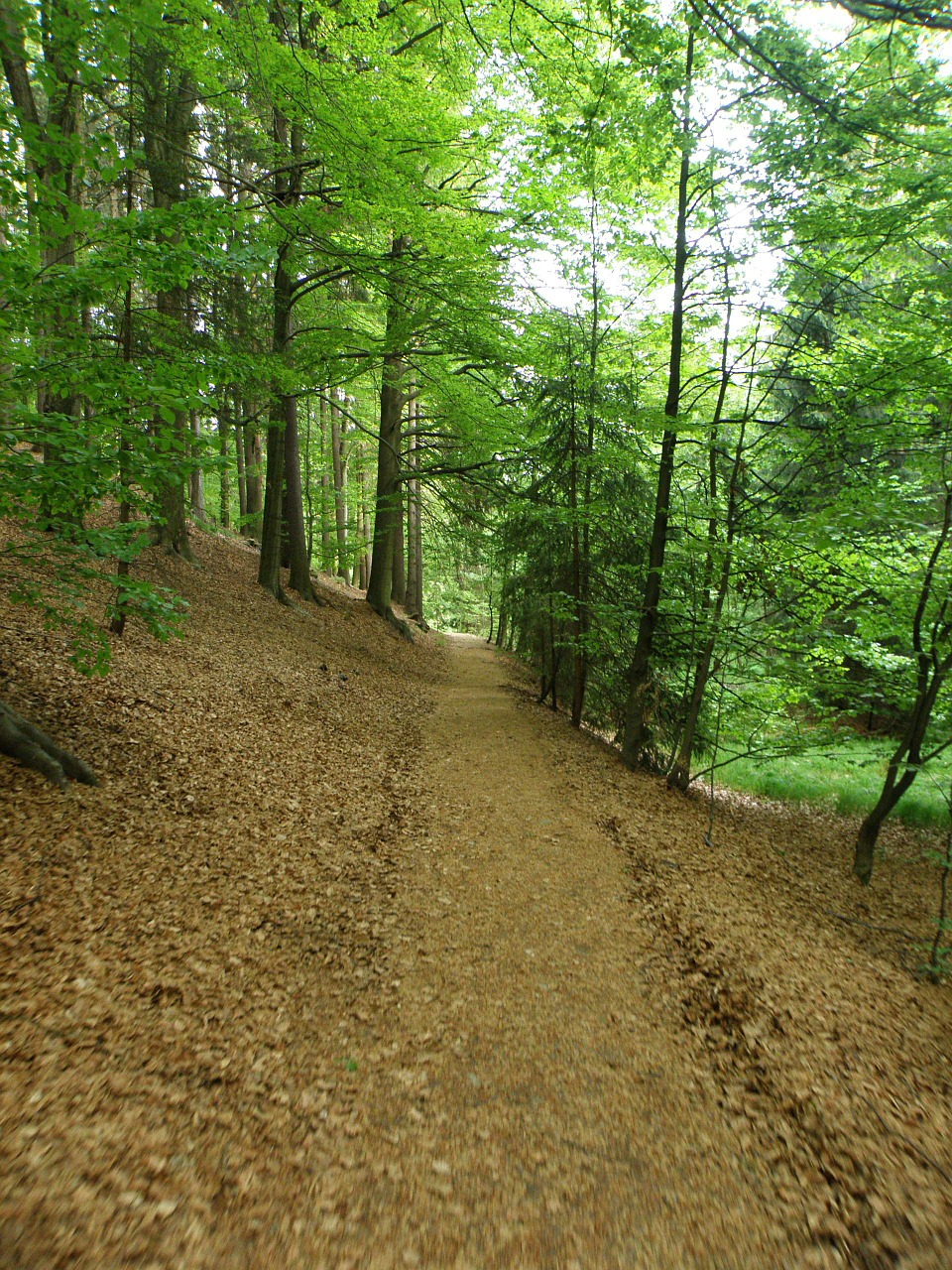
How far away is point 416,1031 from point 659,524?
735cm

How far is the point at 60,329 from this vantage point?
170 inches

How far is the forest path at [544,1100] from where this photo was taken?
247 centimetres

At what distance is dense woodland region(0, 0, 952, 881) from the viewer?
13.6 ft

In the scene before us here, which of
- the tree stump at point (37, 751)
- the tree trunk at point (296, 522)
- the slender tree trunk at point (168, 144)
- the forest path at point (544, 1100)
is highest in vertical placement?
the slender tree trunk at point (168, 144)

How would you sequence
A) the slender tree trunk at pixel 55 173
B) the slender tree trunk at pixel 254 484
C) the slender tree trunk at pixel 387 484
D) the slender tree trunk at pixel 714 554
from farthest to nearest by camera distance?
the slender tree trunk at pixel 254 484 → the slender tree trunk at pixel 387 484 → the slender tree trunk at pixel 714 554 → the slender tree trunk at pixel 55 173

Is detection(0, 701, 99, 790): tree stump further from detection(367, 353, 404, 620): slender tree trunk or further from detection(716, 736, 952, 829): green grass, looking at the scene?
detection(367, 353, 404, 620): slender tree trunk

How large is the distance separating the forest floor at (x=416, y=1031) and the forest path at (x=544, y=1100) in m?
0.02

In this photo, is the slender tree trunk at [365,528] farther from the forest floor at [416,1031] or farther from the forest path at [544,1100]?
the forest path at [544,1100]

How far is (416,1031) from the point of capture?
3.59m

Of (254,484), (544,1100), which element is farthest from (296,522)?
(544,1100)

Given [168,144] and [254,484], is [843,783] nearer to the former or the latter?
[168,144]

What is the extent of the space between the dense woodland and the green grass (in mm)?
1638

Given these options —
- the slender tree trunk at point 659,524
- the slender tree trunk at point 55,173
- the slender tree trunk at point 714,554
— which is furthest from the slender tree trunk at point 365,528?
the slender tree trunk at point 55,173

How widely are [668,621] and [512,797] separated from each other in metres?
4.05
